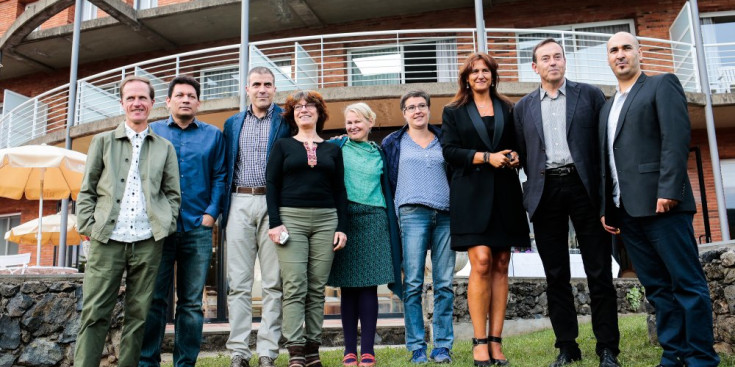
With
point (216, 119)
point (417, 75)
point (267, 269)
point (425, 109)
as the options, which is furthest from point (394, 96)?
point (267, 269)

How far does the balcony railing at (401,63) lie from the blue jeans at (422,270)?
6.95 m

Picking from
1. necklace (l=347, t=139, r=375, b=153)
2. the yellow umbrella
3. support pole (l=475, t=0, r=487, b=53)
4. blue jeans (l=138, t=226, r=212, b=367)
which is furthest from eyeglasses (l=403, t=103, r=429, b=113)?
the yellow umbrella

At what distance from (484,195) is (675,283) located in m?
1.21

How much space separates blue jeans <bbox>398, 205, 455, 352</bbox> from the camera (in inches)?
154

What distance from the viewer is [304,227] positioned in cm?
375

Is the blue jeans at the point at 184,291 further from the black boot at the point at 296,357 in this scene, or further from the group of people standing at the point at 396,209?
the black boot at the point at 296,357

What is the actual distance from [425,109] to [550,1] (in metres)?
9.92

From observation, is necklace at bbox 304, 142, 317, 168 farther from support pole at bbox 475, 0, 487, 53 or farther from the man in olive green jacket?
support pole at bbox 475, 0, 487, 53

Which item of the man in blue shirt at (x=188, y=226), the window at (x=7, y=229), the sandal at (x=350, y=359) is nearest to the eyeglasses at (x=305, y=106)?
the man in blue shirt at (x=188, y=226)

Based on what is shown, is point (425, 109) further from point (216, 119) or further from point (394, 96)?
point (216, 119)

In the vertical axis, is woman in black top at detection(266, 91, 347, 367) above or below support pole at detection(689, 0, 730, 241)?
below

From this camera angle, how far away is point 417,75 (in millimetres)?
12852

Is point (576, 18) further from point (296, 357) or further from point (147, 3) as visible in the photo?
point (296, 357)

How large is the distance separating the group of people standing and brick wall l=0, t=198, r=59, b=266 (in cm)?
1386
